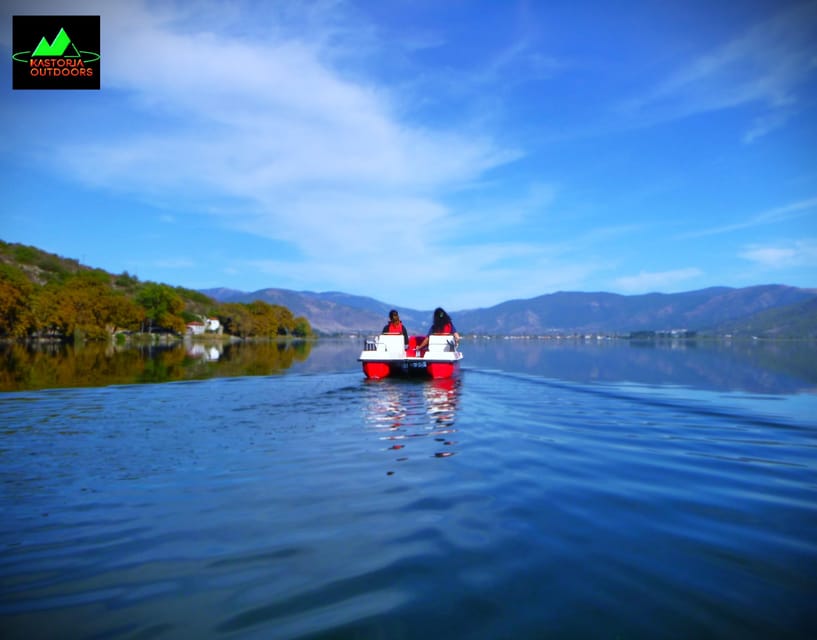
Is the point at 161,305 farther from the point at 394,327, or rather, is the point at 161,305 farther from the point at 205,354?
the point at 394,327

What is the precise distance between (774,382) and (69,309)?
108149 millimetres

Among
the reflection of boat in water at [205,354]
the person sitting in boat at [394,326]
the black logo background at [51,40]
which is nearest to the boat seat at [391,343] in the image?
the person sitting in boat at [394,326]

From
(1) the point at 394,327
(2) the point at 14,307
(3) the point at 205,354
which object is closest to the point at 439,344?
(1) the point at 394,327

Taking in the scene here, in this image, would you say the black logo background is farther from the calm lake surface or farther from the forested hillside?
the forested hillside

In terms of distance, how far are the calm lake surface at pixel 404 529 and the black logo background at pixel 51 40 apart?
15605mm

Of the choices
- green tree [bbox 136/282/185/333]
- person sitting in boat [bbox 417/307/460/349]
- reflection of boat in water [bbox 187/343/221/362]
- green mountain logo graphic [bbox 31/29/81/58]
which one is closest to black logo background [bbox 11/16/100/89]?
green mountain logo graphic [bbox 31/29/81/58]

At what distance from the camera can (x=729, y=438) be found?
40.1 feet

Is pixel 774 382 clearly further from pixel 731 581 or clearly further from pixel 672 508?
pixel 731 581

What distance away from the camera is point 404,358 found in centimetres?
2666

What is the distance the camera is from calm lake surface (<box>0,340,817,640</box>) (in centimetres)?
434

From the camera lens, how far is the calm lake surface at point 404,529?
4336 millimetres

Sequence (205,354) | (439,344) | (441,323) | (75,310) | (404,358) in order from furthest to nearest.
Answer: (75,310), (205,354), (441,323), (439,344), (404,358)

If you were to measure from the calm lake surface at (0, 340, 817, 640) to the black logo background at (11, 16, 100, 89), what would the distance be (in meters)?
15.6

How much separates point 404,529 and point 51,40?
89.6 feet
